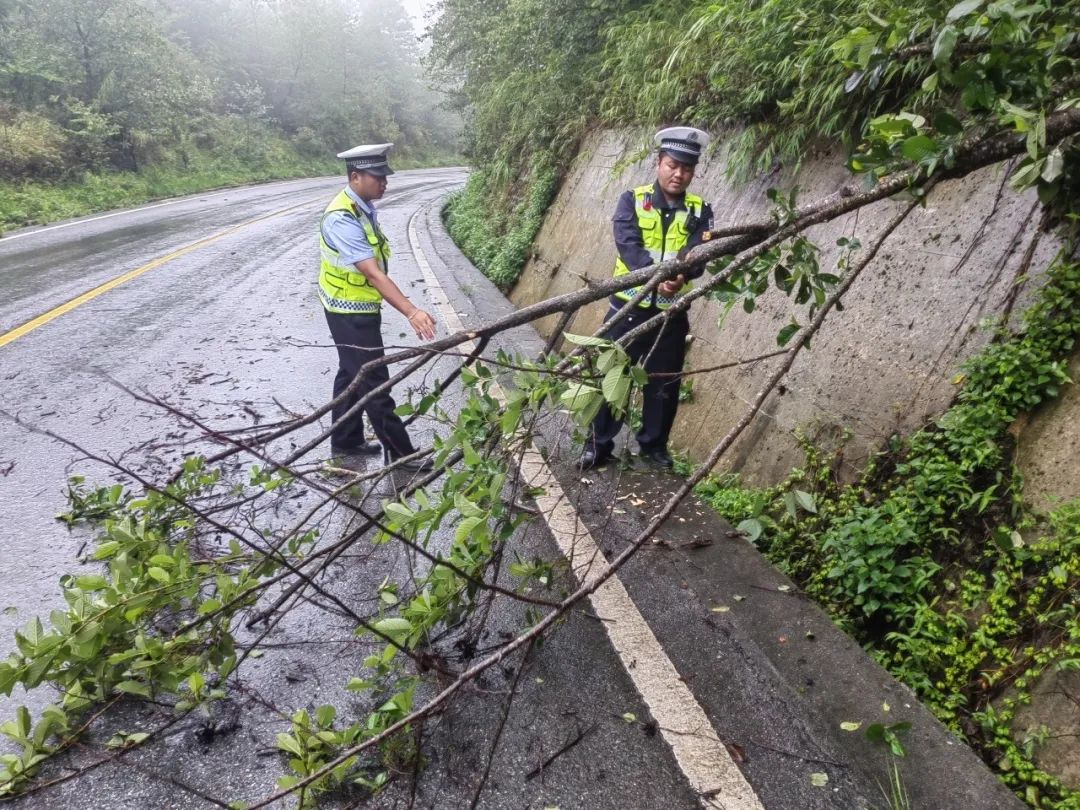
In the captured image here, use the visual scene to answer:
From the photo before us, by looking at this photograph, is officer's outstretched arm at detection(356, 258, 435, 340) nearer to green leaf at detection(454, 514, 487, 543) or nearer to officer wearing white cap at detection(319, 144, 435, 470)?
officer wearing white cap at detection(319, 144, 435, 470)

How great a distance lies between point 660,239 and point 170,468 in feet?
10.0

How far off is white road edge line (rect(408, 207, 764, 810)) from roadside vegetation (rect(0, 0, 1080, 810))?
0.20 meters

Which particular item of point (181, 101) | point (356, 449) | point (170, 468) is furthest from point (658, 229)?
point (181, 101)

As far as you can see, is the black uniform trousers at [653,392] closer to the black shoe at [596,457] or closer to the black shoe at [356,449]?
the black shoe at [596,457]

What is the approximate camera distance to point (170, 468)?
3.93 meters

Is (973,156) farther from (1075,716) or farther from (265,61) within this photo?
(265,61)

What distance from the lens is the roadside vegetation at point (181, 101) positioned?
18812mm

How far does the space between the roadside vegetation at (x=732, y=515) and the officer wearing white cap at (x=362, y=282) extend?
0.94 meters

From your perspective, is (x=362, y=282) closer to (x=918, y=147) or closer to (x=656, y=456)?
(x=656, y=456)

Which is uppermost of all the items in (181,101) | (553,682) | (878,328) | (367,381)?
(181,101)

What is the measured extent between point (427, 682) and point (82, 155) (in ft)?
77.3

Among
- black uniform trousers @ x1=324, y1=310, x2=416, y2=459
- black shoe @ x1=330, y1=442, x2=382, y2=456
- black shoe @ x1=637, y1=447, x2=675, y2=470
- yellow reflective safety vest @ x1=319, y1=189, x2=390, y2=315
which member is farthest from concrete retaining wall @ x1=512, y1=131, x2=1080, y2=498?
yellow reflective safety vest @ x1=319, y1=189, x2=390, y2=315

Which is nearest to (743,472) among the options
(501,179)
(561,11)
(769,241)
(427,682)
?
(769,241)

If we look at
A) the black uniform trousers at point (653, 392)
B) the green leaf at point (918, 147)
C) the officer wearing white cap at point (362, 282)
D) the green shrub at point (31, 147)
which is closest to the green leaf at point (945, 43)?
the green leaf at point (918, 147)
